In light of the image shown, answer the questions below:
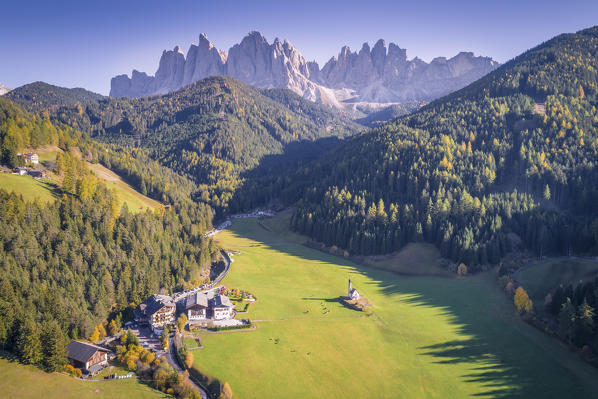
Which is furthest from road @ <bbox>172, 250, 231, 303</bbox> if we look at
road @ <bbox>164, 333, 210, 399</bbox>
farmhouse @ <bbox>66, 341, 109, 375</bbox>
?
farmhouse @ <bbox>66, 341, 109, 375</bbox>

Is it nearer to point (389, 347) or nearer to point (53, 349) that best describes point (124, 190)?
point (53, 349)

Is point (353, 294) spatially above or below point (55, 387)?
above

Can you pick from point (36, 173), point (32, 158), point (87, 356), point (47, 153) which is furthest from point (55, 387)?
point (47, 153)

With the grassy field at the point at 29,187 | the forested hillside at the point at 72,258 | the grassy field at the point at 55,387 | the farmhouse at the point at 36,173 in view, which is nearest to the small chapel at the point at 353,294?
the forested hillside at the point at 72,258

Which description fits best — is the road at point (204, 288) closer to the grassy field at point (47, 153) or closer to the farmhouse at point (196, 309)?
the farmhouse at point (196, 309)

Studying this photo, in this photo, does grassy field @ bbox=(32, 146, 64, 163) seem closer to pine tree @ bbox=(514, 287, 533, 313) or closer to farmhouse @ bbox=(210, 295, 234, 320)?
farmhouse @ bbox=(210, 295, 234, 320)

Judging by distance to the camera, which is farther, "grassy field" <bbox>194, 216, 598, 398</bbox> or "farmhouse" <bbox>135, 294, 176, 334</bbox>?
"farmhouse" <bbox>135, 294, 176, 334</bbox>

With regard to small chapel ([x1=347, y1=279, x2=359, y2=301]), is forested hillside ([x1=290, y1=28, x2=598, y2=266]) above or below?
above
